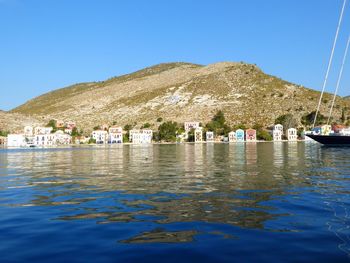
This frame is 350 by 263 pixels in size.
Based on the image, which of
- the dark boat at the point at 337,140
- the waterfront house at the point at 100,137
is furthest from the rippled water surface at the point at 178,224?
the waterfront house at the point at 100,137

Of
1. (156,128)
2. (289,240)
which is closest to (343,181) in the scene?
(289,240)

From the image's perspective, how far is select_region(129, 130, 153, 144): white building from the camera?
177m

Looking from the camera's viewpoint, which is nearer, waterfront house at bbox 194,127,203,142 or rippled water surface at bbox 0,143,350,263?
rippled water surface at bbox 0,143,350,263

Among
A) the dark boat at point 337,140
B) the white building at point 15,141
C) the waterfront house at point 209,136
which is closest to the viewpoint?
the dark boat at point 337,140

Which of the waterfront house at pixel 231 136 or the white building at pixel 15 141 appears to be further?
the white building at pixel 15 141

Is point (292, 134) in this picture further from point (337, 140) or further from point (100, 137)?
point (100, 137)

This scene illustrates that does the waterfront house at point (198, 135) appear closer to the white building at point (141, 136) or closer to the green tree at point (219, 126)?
the green tree at point (219, 126)

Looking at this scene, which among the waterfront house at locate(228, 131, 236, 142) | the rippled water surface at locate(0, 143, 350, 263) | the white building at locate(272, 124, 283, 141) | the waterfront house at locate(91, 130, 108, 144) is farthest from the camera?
the waterfront house at locate(91, 130, 108, 144)

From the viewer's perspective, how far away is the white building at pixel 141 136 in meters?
177

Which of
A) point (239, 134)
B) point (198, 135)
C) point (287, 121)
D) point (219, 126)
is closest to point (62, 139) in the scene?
point (198, 135)

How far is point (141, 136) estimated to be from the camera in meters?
179

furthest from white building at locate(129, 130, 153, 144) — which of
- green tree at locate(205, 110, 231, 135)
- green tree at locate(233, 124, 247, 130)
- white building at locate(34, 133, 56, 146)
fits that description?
green tree at locate(233, 124, 247, 130)

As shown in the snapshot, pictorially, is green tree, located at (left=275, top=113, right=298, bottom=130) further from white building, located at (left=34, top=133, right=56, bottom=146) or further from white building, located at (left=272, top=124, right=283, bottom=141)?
white building, located at (left=34, top=133, right=56, bottom=146)

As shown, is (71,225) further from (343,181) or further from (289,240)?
(343,181)
